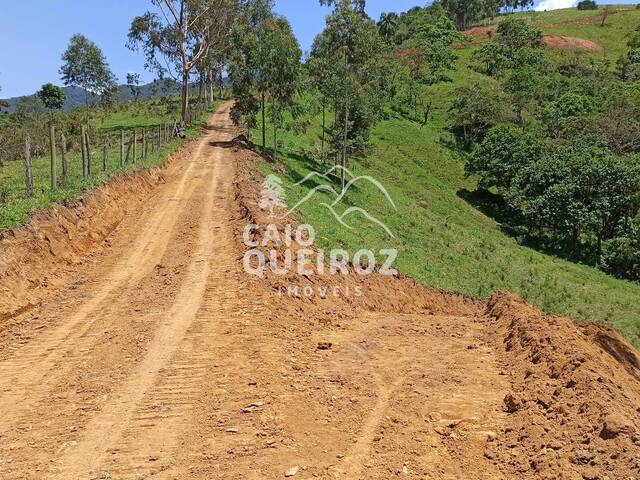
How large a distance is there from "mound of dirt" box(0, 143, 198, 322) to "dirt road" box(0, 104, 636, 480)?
55 centimetres

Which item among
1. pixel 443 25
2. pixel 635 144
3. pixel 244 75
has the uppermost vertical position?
pixel 443 25

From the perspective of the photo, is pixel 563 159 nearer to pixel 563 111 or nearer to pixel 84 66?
pixel 563 111

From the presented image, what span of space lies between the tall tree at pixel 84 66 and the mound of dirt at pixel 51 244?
5924 cm

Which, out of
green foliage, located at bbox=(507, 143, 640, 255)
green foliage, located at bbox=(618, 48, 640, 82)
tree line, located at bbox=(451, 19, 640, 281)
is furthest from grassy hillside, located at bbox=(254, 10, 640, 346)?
green foliage, located at bbox=(618, 48, 640, 82)

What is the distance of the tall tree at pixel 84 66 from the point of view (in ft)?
229

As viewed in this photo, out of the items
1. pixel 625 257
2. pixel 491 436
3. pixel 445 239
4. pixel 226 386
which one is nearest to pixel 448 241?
pixel 445 239

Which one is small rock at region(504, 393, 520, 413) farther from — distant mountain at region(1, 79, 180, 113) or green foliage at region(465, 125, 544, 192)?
distant mountain at region(1, 79, 180, 113)

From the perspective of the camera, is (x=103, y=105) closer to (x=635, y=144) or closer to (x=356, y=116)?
(x=356, y=116)

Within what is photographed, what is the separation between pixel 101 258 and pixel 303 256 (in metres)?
5.56

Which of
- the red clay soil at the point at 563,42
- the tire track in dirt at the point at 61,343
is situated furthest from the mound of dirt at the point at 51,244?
the red clay soil at the point at 563,42

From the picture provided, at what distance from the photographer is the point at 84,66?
70875mm

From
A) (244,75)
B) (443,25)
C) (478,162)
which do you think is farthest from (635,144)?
(443,25)

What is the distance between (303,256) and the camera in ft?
47.4

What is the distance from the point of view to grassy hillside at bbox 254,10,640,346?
20.0 metres
